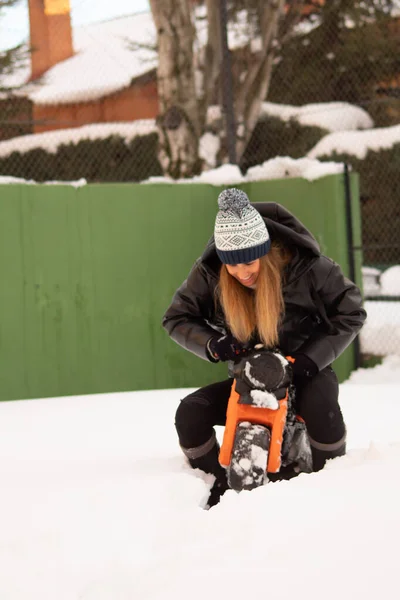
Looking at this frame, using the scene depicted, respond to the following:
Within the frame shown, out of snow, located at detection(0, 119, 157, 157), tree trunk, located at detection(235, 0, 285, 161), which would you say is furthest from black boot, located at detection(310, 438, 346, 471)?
snow, located at detection(0, 119, 157, 157)

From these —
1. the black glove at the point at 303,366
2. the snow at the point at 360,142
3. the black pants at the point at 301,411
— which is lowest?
the black pants at the point at 301,411

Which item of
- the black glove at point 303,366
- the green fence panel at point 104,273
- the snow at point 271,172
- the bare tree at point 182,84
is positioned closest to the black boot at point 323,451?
the black glove at point 303,366

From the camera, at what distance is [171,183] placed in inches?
229

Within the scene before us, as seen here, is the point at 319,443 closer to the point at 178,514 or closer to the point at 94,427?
the point at 178,514

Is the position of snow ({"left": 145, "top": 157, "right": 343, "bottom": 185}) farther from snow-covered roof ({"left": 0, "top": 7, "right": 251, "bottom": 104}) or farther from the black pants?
Result: the black pants

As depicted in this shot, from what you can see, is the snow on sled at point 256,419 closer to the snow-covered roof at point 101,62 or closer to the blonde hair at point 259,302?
the blonde hair at point 259,302

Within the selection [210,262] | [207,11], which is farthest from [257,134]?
[210,262]

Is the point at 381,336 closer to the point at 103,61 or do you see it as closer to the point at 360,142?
the point at 103,61

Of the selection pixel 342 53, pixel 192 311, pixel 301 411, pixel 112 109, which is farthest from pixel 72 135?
pixel 301 411

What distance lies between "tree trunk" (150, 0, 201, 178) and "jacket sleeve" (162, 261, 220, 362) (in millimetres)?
4018

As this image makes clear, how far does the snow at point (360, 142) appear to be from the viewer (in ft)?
34.8

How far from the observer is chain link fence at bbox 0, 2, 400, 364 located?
28.2 feet

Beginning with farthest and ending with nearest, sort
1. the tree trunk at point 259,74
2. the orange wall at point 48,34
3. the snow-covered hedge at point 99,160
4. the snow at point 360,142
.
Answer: the snow at point 360,142, the snow-covered hedge at point 99,160, the tree trunk at point 259,74, the orange wall at point 48,34

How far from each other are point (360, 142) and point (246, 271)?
26.8 ft
